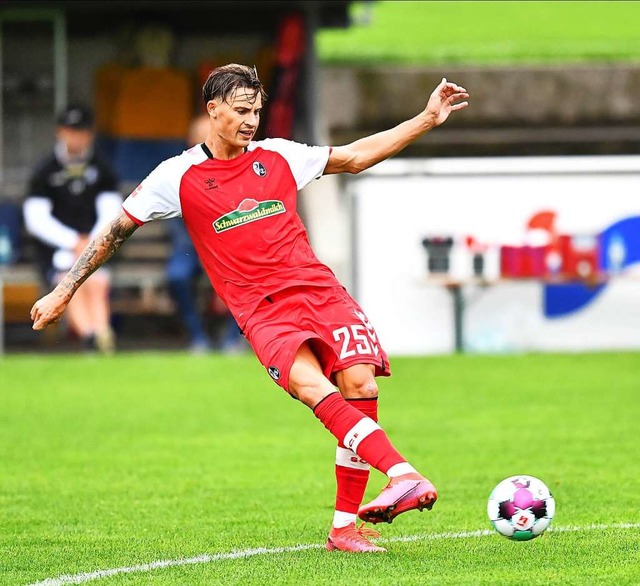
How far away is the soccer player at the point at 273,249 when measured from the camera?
21.9 ft

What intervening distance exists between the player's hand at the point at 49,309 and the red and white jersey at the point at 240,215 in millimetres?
468

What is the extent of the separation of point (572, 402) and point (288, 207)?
263 inches

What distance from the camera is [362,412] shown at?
6.68 m

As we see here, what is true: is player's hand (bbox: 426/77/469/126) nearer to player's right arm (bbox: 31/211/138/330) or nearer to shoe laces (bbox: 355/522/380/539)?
player's right arm (bbox: 31/211/138/330)

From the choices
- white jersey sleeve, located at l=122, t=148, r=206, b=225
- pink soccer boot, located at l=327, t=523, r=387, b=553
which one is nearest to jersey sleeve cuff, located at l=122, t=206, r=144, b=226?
white jersey sleeve, located at l=122, t=148, r=206, b=225

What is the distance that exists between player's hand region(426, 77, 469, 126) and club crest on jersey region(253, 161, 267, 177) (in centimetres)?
74

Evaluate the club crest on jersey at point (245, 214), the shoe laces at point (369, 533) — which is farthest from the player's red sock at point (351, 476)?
the club crest on jersey at point (245, 214)

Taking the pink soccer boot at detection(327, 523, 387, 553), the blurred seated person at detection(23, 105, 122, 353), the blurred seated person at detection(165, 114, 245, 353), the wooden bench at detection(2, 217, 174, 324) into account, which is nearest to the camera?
the pink soccer boot at detection(327, 523, 387, 553)

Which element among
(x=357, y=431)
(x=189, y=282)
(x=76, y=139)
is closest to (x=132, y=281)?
(x=189, y=282)

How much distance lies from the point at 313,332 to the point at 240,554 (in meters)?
0.98

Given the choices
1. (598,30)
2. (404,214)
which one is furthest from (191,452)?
(598,30)

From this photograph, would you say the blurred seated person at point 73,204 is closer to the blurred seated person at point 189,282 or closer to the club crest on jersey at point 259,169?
the blurred seated person at point 189,282

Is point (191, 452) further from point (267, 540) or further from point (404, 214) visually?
point (404, 214)

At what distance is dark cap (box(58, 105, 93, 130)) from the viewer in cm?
1599
